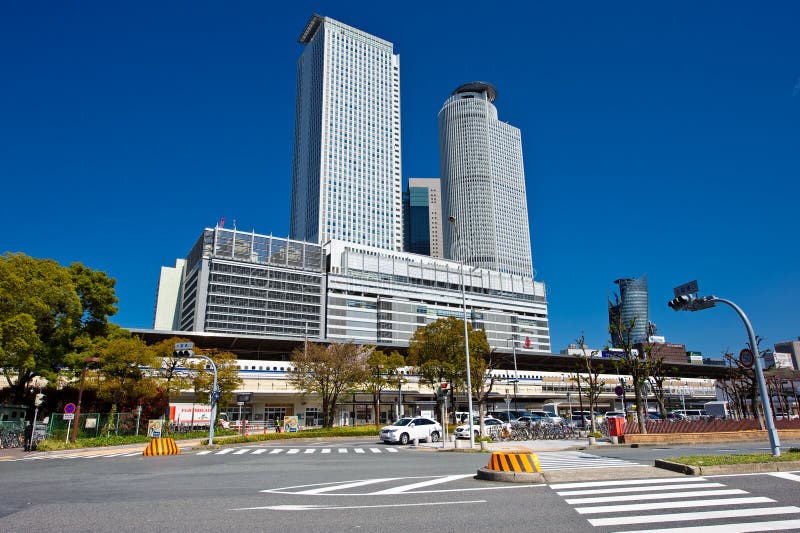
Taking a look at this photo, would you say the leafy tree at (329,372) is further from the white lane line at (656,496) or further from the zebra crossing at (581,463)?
the white lane line at (656,496)

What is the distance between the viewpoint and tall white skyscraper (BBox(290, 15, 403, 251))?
170 metres

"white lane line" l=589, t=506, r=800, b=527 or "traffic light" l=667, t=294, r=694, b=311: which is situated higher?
"traffic light" l=667, t=294, r=694, b=311

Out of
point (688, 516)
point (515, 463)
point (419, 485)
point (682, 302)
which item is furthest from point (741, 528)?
point (682, 302)

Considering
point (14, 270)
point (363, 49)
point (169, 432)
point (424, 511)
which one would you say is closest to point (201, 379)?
point (169, 432)

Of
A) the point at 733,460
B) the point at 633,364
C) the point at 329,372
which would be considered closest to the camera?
the point at 733,460

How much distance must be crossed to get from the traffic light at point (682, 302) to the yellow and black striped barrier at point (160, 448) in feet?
77.0

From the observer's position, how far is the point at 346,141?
177m

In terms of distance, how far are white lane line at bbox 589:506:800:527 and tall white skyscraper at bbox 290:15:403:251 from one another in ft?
517

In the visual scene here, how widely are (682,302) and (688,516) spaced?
11.5 metres

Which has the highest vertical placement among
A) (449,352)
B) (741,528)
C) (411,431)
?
(449,352)

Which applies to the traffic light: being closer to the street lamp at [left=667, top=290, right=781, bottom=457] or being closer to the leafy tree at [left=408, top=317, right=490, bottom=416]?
the street lamp at [left=667, top=290, right=781, bottom=457]

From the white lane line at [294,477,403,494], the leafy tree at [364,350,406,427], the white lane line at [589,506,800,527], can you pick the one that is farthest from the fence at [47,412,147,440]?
the white lane line at [589,506,800,527]

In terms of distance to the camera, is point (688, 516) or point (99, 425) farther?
point (99, 425)

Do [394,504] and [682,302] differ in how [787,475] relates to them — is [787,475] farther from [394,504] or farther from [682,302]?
[394,504]
